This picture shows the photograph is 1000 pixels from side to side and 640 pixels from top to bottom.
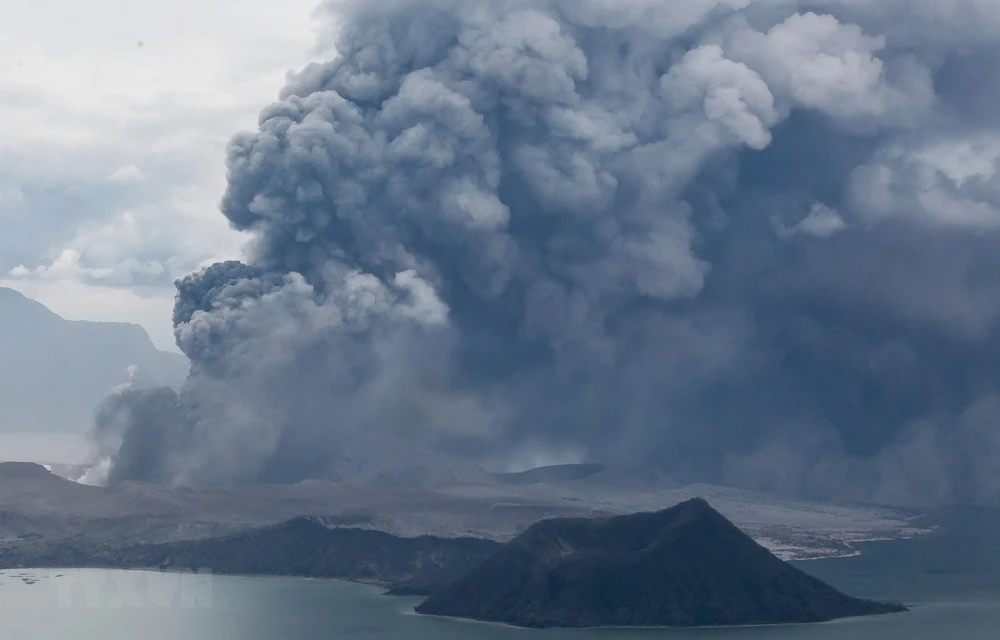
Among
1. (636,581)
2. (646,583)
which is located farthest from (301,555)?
(646,583)

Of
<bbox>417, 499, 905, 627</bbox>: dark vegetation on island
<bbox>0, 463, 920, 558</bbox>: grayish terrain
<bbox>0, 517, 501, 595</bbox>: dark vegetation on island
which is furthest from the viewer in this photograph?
<bbox>0, 463, 920, 558</bbox>: grayish terrain

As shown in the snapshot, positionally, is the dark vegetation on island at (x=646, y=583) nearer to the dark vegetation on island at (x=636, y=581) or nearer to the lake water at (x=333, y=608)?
the dark vegetation on island at (x=636, y=581)

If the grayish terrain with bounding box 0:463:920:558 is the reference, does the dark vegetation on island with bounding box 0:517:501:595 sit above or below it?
below

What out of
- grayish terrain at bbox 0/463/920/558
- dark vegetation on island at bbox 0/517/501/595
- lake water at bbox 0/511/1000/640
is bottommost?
lake water at bbox 0/511/1000/640

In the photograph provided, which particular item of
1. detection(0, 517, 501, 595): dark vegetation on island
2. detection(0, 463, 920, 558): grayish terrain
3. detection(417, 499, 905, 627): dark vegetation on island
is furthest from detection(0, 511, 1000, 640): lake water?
detection(0, 463, 920, 558): grayish terrain

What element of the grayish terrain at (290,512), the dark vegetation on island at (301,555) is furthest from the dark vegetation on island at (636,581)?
the grayish terrain at (290,512)

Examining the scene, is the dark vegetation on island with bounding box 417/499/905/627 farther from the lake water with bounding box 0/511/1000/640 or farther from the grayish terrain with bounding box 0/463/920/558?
the grayish terrain with bounding box 0/463/920/558
